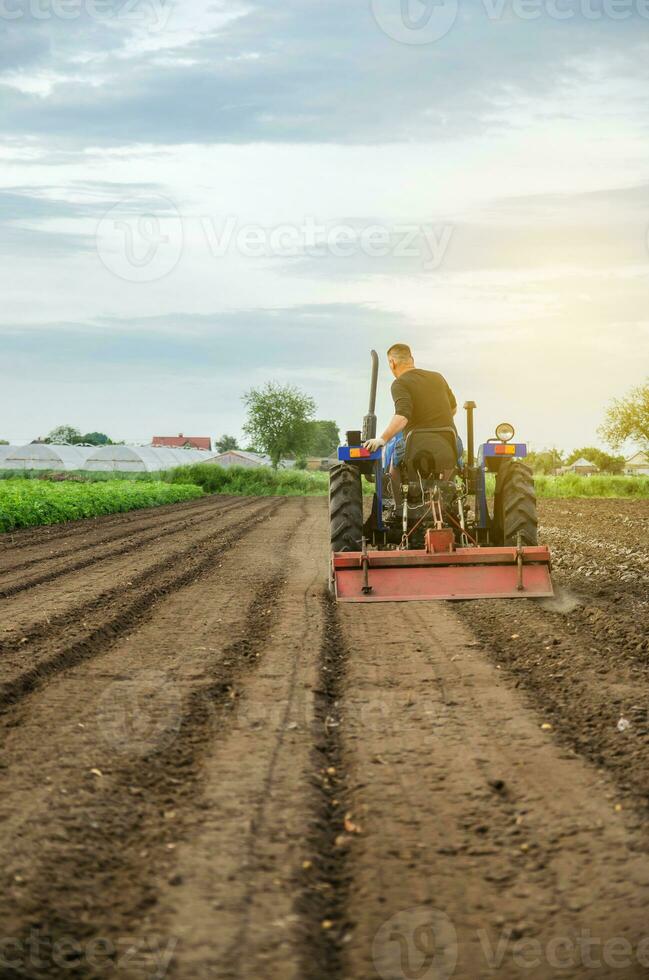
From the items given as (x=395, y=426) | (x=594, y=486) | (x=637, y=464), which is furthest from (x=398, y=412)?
(x=637, y=464)

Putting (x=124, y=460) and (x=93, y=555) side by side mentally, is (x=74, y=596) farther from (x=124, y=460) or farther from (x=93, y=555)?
(x=124, y=460)

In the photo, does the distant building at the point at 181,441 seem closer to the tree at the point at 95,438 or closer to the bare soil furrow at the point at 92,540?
the tree at the point at 95,438

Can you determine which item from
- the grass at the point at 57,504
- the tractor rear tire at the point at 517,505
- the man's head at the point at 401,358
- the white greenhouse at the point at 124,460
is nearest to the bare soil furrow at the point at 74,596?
the man's head at the point at 401,358

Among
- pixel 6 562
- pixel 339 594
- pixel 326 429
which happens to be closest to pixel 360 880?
pixel 339 594

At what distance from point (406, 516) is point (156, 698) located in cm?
361

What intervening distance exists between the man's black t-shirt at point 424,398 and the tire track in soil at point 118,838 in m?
3.50

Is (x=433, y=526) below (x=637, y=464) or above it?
below

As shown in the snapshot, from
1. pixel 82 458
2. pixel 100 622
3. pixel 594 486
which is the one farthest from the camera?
pixel 82 458

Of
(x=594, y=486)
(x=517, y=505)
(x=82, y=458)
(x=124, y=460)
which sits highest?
(x=82, y=458)

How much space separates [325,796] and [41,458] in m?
56.6

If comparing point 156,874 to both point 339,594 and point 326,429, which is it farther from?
point 326,429

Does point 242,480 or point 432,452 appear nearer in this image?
point 432,452

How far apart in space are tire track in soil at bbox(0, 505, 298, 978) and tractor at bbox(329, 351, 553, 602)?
274 centimetres

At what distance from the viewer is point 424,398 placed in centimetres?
795
